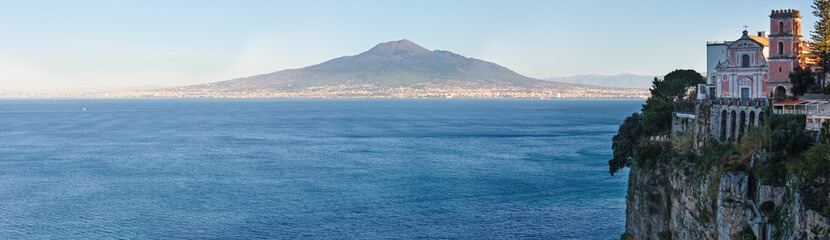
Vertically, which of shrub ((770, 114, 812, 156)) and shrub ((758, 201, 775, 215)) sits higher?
shrub ((770, 114, 812, 156))

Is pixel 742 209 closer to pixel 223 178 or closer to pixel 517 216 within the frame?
pixel 517 216

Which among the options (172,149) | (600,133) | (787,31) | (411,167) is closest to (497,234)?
(787,31)

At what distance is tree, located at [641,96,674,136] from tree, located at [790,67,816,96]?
8177 millimetres

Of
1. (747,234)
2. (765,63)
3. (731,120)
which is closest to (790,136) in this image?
(747,234)

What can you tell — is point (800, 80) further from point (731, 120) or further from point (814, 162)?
point (814, 162)

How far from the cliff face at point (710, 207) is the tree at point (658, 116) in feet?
19.3

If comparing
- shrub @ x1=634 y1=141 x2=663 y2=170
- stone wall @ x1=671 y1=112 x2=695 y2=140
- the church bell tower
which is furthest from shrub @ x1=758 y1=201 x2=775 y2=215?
the church bell tower

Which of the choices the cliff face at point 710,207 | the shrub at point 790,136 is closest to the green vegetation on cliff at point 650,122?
the cliff face at point 710,207

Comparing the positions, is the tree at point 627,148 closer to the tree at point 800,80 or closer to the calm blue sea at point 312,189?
the calm blue sea at point 312,189

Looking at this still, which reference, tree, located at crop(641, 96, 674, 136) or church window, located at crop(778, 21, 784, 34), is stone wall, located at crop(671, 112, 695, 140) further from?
church window, located at crop(778, 21, 784, 34)

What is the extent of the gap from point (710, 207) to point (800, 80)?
1079cm

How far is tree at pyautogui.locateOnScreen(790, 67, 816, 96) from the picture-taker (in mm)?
35344

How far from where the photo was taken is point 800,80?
3541cm

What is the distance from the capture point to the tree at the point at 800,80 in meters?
35.3
